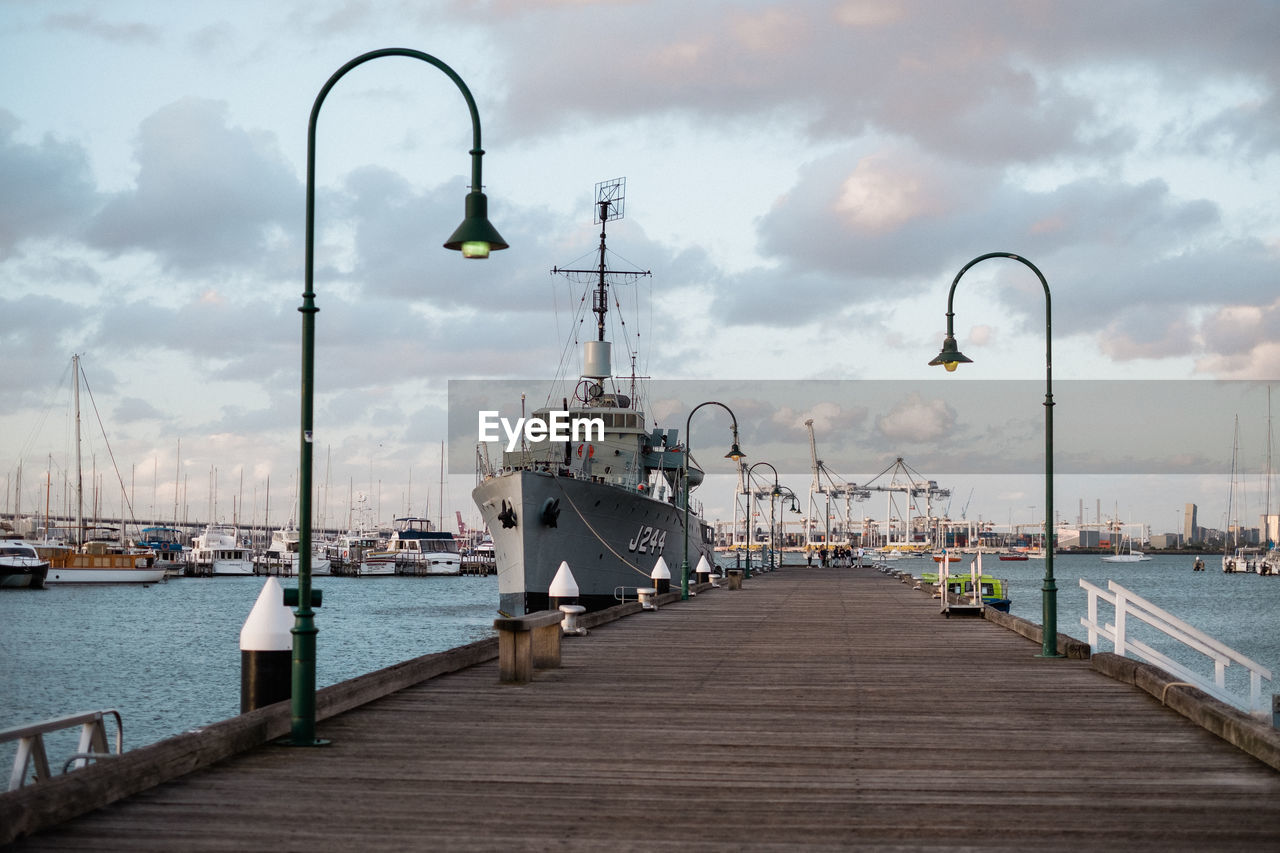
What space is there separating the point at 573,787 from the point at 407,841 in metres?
1.57

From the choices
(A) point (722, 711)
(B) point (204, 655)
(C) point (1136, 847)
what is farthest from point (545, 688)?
(B) point (204, 655)

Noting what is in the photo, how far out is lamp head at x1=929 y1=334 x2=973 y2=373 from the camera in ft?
58.5

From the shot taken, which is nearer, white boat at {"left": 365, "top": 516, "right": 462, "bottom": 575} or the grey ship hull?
the grey ship hull

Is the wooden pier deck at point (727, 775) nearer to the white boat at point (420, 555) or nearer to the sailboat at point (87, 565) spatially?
the sailboat at point (87, 565)

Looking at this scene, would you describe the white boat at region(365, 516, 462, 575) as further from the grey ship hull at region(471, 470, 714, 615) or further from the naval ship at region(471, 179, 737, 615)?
the grey ship hull at region(471, 470, 714, 615)

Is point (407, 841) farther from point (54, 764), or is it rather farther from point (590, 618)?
point (54, 764)

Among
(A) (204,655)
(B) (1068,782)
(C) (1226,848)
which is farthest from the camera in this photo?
(A) (204,655)

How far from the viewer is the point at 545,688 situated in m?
12.3

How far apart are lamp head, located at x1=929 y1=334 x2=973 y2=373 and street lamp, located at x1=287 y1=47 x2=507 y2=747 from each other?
10.3 metres

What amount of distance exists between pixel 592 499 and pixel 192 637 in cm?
2287

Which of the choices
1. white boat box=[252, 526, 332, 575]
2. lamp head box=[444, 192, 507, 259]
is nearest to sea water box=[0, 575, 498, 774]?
lamp head box=[444, 192, 507, 259]

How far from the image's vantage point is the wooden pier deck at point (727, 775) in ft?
20.2

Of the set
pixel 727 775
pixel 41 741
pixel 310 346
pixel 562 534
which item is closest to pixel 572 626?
pixel 310 346

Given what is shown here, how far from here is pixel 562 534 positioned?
41.6 meters
